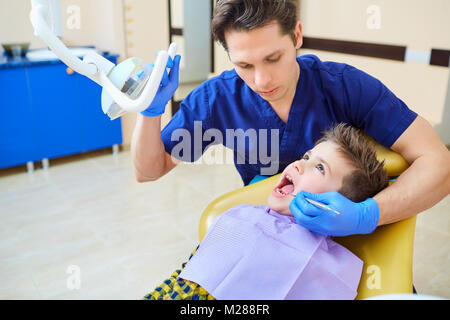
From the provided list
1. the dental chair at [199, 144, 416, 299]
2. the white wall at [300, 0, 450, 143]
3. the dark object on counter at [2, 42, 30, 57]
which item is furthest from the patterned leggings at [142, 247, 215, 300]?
the white wall at [300, 0, 450, 143]

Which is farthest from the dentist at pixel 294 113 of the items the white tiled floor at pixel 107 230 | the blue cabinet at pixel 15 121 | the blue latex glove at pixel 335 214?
the blue cabinet at pixel 15 121

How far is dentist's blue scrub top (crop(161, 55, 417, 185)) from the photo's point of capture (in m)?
1.27

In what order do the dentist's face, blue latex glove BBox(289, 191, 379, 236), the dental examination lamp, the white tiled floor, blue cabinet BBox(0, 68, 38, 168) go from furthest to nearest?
1. blue cabinet BBox(0, 68, 38, 168)
2. the white tiled floor
3. the dentist's face
4. blue latex glove BBox(289, 191, 379, 236)
5. the dental examination lamp

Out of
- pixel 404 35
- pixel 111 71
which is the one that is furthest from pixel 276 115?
pixel 404 35

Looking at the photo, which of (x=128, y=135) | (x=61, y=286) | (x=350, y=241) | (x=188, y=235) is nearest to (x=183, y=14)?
(x=128, y=135)

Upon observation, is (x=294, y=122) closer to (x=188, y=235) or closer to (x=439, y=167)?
(x=439, y=167)

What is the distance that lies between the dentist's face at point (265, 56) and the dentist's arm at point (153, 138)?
6.7 inches

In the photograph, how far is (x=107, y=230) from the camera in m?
2.36

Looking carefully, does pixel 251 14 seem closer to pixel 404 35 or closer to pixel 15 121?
pixel 15 121

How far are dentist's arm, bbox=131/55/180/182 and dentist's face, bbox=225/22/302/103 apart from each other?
0.56 ft

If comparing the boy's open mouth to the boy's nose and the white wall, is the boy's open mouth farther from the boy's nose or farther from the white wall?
the white wall

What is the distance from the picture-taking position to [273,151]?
4.51 feet

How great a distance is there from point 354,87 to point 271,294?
2.15 ft
